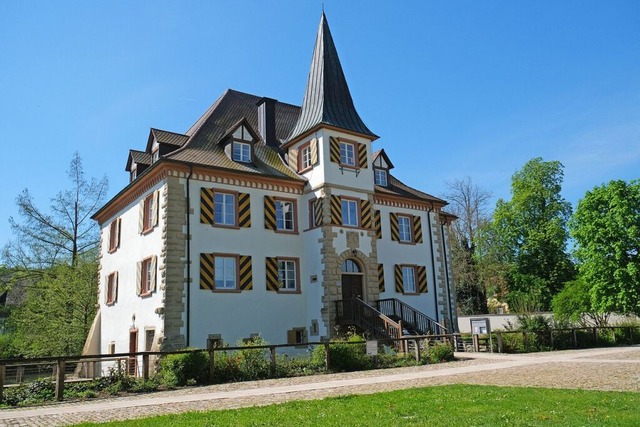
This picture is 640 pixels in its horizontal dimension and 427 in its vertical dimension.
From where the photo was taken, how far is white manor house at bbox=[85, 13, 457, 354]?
22.3 metres

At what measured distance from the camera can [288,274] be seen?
82.4 ft

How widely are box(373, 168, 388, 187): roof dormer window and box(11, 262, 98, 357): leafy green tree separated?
17941 mm

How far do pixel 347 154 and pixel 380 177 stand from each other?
4.67m

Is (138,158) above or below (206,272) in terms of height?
above

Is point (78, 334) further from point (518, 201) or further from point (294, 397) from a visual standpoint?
point (518, 201)

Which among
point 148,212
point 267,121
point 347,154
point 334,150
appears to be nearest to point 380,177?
point 347,154

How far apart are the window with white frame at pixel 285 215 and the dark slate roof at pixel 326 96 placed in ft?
11.6

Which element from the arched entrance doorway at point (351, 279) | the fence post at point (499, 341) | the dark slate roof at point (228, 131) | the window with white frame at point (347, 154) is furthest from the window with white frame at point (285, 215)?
the fence post at point (499, 341)

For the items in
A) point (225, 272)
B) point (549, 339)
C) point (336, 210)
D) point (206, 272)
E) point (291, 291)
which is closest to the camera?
point (206, 272)

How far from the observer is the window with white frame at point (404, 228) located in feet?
97.6

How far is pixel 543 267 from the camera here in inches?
1678

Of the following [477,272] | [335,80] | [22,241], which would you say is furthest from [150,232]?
[477,272]

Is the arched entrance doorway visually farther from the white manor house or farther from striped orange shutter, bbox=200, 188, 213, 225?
striped orange shutter, bbox=200, 188, 213, 225

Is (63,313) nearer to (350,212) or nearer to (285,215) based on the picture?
(285,215)
